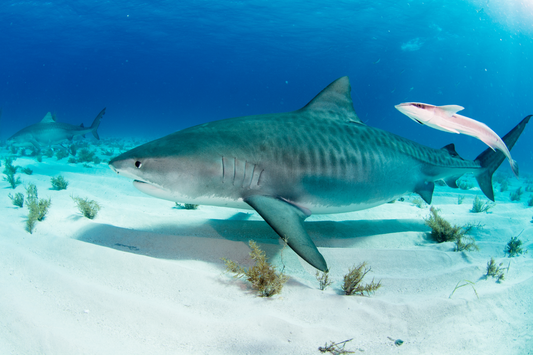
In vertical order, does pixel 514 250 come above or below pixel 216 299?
below

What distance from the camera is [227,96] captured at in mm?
167250

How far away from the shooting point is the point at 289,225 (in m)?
2.67

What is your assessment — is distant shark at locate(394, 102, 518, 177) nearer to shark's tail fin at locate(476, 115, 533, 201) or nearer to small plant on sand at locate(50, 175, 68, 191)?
shark's tail fin at locate(476, 115, 533, 201)

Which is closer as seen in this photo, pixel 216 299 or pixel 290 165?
pixel 216 299

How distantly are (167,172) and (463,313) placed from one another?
317cm

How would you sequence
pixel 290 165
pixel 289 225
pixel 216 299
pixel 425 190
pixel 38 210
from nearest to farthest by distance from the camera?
pixel 216 299, pixel 289 225, pixel 290 165, pixel 38 210, pixel 425 190

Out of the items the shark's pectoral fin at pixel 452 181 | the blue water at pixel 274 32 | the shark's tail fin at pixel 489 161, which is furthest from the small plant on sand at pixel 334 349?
the blue water at pixel 274 32

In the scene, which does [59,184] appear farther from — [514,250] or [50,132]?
[514,250]

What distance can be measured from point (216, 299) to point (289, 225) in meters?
0.98

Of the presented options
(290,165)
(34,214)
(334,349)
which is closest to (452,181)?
(290,165)

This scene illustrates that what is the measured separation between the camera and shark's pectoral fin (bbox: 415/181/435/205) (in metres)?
4.93

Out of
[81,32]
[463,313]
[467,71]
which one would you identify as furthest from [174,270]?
[467,71]

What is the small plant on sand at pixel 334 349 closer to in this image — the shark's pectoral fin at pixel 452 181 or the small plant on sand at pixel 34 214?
the small plant on sand at pixel 34 214

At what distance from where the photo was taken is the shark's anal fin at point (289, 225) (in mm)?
2338
